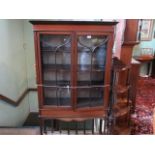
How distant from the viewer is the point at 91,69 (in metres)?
1.65

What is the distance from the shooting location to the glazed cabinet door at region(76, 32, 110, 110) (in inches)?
61.4

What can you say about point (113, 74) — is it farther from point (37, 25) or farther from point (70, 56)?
point (37, 25)

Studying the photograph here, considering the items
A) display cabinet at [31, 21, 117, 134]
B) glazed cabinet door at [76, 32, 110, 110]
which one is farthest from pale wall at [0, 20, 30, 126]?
glazed cabinet door at [76, 32, 110, 110]

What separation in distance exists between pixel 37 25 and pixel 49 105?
28.0 inches

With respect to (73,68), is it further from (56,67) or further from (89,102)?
(89,102)

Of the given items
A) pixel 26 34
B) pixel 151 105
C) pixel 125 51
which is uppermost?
pixel 26 34

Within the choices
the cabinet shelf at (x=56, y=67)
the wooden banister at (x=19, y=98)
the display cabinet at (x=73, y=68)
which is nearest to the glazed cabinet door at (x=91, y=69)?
the display cabinet at (x=73, y=68)

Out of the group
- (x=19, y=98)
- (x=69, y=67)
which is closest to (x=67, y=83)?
(x=69, y=67)

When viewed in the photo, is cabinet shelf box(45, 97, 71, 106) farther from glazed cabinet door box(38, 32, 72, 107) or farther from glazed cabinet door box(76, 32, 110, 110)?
glazed cabinet door box(76, 32, 110, 110)

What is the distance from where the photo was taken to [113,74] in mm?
1694

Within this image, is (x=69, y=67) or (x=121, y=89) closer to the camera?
(x=69, y=67)

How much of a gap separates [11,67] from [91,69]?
29.6 inches

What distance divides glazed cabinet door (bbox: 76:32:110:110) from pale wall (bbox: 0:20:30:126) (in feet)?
1.89
